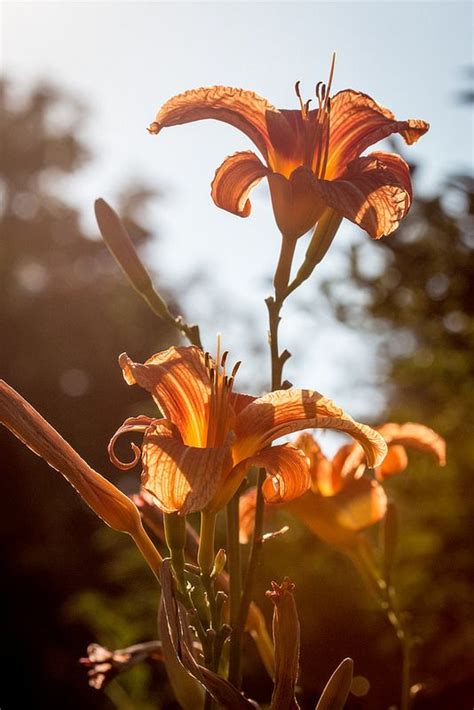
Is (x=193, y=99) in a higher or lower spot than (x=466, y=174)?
lower

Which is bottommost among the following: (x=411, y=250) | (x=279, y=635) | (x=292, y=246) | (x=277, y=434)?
(x=279, y=635)

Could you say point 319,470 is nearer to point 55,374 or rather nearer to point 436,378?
point 436,378

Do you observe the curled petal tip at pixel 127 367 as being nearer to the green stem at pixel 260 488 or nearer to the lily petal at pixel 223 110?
the green stem at pixel 260 488

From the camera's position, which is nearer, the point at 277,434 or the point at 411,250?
the point at 277,434

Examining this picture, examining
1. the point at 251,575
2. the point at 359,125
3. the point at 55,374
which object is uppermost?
the point at 55,374

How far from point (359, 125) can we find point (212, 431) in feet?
1.68

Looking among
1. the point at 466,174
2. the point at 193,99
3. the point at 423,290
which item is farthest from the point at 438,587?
the point at 193,99

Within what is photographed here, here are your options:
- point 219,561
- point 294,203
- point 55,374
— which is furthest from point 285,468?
point 55,374

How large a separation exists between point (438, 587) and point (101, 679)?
2283 mm

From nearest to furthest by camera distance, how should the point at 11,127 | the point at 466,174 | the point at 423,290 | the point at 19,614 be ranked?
the point at 466,174
the point at 423,290
the point at 19,614
the point at 11,127

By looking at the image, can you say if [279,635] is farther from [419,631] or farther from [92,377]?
[92,377]

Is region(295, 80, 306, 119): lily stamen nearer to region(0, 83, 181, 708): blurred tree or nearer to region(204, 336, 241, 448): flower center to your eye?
region(204, 336, 241, 448): flower center

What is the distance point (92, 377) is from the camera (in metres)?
12.8

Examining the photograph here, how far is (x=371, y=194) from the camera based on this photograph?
1.04 meters
